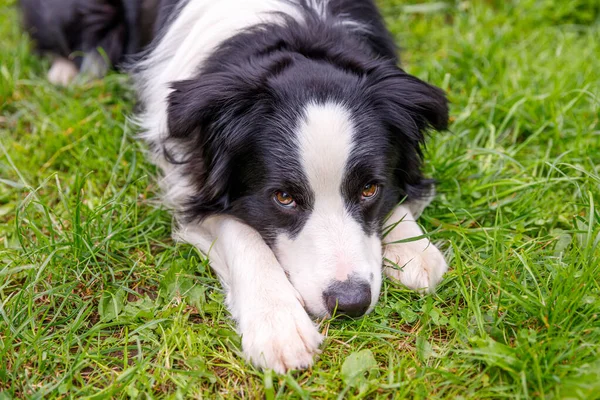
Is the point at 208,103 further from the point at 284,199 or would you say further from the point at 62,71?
the point at 62,71

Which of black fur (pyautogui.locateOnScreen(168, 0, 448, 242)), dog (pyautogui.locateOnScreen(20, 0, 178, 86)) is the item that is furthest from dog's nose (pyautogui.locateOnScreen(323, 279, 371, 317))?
dog (pyautogui.locateOnScreen(20, 0, 178, 86))

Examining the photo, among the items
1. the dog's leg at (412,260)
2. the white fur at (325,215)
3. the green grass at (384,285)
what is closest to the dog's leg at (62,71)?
the green grass at (384,285)

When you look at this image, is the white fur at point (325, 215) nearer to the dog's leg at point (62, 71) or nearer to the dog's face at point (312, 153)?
the dog's face at point (312, 153)

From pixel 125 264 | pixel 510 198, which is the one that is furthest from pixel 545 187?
pixel 125 264

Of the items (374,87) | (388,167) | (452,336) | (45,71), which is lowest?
(45,71)

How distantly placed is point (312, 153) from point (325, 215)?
1.00 ft

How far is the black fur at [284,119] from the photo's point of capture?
A: 9.81 ft

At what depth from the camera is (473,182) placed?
384cm

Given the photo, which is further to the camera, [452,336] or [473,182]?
[473,182]

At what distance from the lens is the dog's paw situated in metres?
3.07

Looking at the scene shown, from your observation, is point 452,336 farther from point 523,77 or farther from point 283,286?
point 523,77

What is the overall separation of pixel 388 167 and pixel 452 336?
0.92m

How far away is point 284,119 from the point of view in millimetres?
2982

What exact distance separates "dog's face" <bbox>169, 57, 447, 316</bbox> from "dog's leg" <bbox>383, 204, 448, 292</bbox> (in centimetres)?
12
